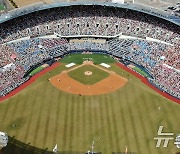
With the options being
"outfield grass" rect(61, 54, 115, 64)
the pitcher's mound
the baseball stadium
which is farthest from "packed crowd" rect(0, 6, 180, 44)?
the pitcher's mound

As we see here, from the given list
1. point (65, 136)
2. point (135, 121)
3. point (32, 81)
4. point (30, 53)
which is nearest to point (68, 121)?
point (65, 136)

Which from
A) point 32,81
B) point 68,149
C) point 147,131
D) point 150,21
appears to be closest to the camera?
point 68,149

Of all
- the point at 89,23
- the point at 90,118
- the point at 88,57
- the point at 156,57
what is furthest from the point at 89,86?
the point at 89,23

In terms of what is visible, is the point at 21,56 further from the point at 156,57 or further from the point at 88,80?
the point at 156,57

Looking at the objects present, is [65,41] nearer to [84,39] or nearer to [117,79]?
[84,39]

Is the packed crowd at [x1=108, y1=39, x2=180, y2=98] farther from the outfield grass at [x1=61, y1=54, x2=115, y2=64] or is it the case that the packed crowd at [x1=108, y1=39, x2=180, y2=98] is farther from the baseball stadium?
the outfield grass at [x1=61, y1=54, x2=115, y2=64]

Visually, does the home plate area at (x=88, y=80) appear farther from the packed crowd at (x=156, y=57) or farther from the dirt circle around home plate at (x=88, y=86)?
the packed crowd at (x=156, y=57)

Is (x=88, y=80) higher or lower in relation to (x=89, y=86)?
higher
